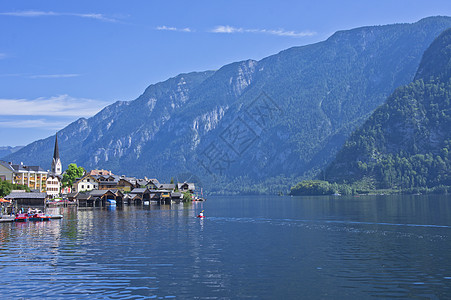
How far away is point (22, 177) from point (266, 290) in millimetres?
181296

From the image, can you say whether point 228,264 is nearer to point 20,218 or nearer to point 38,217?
point 20,218

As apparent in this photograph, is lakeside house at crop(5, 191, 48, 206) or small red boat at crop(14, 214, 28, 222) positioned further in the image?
lakeside house at crop(5, 191, 48, 206)

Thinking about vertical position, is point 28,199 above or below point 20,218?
above

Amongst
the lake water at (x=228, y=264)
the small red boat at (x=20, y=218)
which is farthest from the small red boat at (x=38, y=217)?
the lake water at (x=228, y=264)

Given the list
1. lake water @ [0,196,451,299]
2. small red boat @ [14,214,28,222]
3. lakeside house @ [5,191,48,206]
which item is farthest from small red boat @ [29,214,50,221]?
lakeside house @ [5,191,48,206]

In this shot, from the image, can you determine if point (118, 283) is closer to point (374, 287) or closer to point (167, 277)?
point (167, 277)

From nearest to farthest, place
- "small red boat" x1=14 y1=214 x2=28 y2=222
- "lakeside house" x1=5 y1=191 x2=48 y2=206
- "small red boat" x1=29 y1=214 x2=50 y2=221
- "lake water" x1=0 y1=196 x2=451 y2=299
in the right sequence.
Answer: "lake water" x1=0 y1=196 x2=451 y2=299 < "small red boat" x1=14 y1=214 x2=28 y2=222 < "small red boat" x1=29 y1=214 x2=50 y2=221 < "lakeside house" x1=5 y1=191 x2=48 y2=206

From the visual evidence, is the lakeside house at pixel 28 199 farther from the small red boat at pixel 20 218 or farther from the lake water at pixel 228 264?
the lake water at pixel 228 264

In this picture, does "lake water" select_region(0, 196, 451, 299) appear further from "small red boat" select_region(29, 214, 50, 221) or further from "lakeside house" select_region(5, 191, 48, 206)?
"lakeside house" select_region(5, 191, 48, 206)

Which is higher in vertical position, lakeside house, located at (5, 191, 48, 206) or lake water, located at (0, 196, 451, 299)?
lakeside house, located at (5, 191, 48, 206)

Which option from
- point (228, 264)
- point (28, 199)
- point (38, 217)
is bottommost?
point (228, 264)

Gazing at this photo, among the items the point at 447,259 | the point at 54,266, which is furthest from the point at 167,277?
the point at 447,259

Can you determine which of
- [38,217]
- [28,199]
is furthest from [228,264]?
[28,199]

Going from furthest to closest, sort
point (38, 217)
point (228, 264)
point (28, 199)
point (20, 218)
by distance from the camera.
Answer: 1. point (28, 199)
2. point (38, 217)
3. point (20, 218)
4. point (228, 264)
